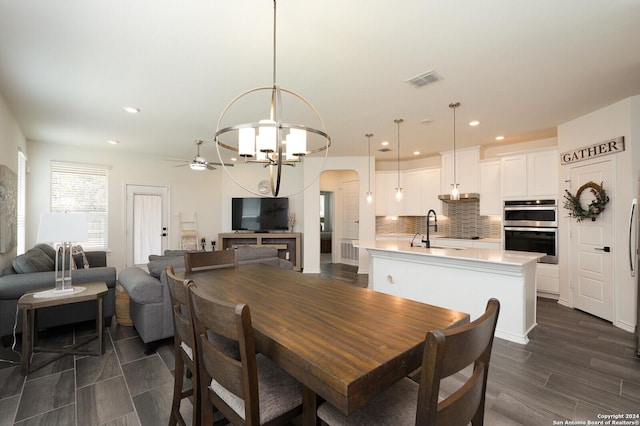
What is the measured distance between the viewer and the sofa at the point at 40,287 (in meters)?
2.81

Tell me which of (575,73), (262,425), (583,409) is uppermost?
(575,73)

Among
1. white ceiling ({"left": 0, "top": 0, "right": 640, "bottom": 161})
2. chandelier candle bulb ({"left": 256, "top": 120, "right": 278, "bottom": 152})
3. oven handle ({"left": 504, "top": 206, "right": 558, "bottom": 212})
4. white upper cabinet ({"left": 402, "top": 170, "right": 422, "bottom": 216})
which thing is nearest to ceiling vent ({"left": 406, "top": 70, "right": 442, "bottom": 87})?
white ceiling ({"left": 0, "top": 0, "right": 640, "bottom": 161})

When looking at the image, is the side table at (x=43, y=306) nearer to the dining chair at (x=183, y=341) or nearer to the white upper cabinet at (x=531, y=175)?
the dining chair at (x=183, y=341)

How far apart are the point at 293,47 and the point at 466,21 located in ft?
4.26

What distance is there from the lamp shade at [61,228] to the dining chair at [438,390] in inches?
108

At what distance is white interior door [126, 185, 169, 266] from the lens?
20.7ft

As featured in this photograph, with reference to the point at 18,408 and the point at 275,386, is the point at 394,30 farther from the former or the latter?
the point at 18,408

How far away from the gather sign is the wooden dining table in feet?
12.1

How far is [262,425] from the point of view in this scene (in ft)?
3.76

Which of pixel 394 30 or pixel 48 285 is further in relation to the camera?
pixel 48 285

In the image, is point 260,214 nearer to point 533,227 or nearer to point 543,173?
point 533,227

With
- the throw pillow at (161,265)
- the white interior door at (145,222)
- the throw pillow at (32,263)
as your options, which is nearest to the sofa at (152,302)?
the throw pillow at (161,265)

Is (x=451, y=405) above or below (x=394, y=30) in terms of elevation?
below

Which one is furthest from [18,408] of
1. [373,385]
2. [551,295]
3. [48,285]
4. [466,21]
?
[551,295]
